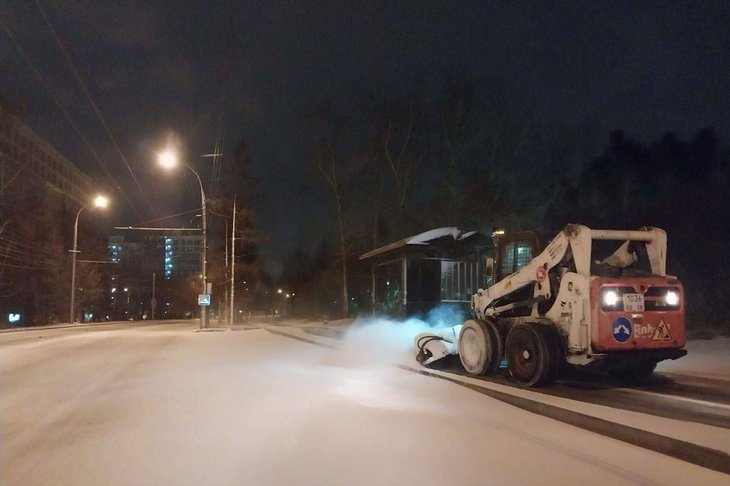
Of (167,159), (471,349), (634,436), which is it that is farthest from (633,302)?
(167,159)

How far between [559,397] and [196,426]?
18.1 ft

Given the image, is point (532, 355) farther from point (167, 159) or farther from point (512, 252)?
point (167, 159)

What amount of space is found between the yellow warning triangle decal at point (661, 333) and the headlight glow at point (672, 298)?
0.35 meters

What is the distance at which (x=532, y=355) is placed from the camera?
11.2 metres

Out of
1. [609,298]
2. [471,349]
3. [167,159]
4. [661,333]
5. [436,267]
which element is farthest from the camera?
[167,159]

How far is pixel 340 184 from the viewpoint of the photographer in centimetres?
4481

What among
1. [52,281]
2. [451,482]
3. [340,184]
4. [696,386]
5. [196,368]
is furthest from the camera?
[52,281]

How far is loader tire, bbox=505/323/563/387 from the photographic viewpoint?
1086cm

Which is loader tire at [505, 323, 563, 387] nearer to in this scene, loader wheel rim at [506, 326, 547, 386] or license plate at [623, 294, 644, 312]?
loader wheel rim at [506, 326, 547, 386]

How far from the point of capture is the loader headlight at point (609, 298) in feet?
33.8

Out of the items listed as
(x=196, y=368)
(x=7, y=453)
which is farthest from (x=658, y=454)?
(x=196, y=368)

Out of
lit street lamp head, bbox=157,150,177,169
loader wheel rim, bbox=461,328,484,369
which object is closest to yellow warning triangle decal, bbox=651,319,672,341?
loader wheel rim, bbox=461,328,484,369

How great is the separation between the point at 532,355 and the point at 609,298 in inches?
67.1

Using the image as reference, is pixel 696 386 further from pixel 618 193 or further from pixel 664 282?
pixel 618 193
